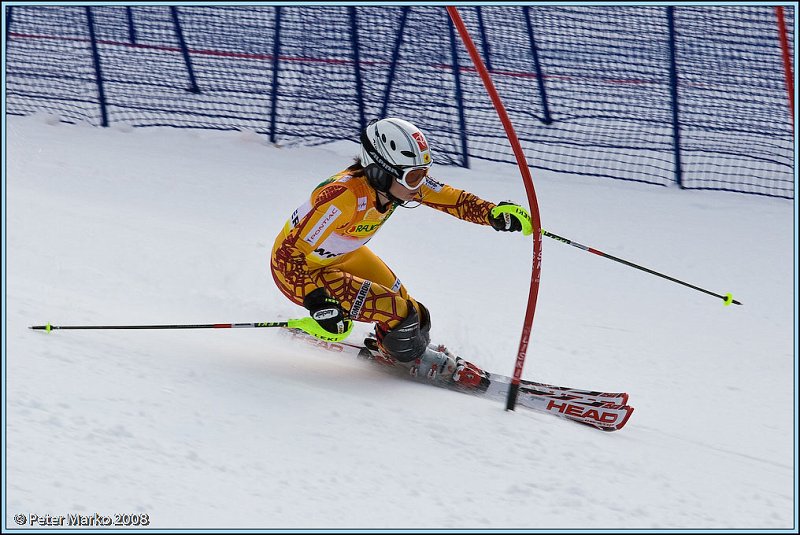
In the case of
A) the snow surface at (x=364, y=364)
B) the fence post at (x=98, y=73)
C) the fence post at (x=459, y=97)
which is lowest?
the snow surface at (x=364, y=364)

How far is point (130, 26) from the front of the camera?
1202cm

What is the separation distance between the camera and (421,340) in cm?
505

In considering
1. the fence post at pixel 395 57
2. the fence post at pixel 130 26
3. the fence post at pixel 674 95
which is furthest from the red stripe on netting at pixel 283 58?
the fence post at pixel 674 95

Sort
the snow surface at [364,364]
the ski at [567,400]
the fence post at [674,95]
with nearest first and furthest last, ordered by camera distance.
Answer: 1. the snow surface at [364,364]
2. the ski at [567,400]
3. the fence post at [674,95]

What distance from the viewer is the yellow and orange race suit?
469cm

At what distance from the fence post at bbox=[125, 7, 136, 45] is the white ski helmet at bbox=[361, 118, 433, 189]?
8495 millimetres

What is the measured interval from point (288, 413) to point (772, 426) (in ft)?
9.65

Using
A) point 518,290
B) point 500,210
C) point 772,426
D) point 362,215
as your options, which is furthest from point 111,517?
point 518,290

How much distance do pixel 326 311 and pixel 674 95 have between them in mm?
5606

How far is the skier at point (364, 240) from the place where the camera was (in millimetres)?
4656

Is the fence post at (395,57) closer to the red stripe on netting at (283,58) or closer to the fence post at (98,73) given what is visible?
the red stripe on netting at (283,58)

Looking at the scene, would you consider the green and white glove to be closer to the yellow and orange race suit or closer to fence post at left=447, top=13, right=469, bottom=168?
the yellow and orange race suit

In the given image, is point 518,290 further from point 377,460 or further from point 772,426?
point 377,460

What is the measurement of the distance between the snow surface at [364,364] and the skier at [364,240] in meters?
0.30
